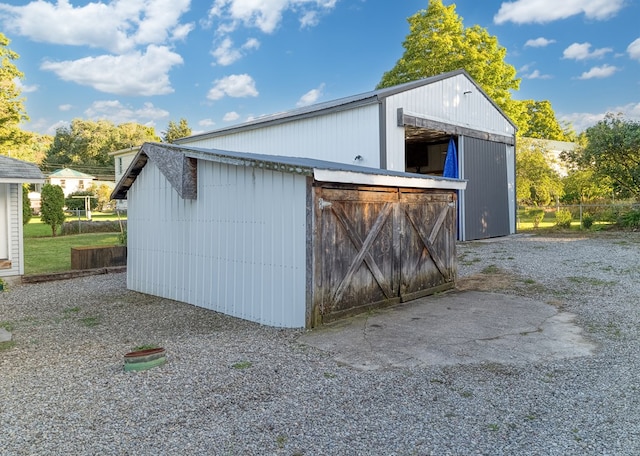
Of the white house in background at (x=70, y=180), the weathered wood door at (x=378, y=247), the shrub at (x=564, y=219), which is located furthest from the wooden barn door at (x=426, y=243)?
the white house in background at (x=70, y=180)

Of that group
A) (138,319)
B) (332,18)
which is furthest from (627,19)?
(138,319)

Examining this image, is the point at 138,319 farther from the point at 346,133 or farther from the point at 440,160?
the point at 440,160

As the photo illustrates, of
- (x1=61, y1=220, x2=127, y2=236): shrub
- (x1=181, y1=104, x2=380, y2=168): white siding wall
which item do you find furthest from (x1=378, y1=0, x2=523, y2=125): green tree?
(x1=61, y1=220, x2=127, y2=236): shrub

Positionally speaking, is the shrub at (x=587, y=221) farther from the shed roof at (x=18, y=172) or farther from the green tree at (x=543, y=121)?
the green tree at (x=543, y=121)

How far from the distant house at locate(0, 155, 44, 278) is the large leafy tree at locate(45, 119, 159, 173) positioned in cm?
4474

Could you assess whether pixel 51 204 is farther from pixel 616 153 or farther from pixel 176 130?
pixel 176 130

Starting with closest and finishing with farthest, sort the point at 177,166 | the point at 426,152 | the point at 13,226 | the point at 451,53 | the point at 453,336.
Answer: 1. the point at 453,336
2. the point at 177,166
3. the point at 13,226
4. the point at 426,152
5. the point at 451,53

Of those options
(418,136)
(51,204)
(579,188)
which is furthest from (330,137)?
(579,188)

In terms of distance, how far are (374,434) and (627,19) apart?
81.3 feet

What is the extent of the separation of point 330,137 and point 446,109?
13.1 ft

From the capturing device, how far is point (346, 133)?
11461 millimetres

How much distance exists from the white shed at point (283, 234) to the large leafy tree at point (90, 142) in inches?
1897

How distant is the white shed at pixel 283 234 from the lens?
205 inches

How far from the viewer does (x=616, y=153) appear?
1761cm
